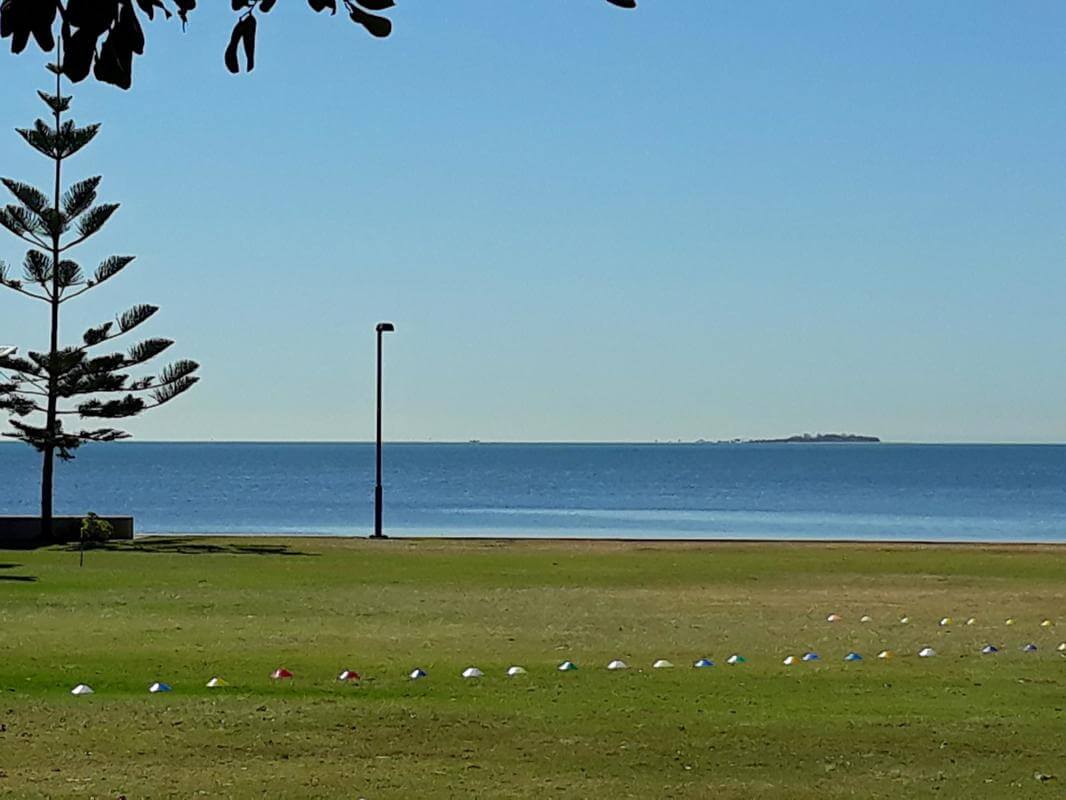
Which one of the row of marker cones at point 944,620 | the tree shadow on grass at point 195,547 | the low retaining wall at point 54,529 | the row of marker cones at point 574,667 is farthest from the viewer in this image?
the low retaining wall at point 54,529

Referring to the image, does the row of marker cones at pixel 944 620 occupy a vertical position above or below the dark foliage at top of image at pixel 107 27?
below

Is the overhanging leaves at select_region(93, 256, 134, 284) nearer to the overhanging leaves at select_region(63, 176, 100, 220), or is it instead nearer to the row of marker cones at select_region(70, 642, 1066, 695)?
the overhanging leaves at select_region(63, 176, 100, 220)

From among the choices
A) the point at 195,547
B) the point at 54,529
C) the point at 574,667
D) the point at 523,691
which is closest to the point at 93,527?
the point at 195,547

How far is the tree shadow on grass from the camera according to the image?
31.3 meters

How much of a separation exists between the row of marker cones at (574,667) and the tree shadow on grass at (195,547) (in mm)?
16959

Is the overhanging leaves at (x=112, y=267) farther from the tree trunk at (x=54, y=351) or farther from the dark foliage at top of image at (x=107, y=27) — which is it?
the dark foliage at top of image at (x=107, y=27)

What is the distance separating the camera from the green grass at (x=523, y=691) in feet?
31.8

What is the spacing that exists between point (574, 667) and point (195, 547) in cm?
1987

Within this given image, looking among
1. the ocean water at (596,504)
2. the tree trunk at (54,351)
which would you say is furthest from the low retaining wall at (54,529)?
the ocean water at (596,504)

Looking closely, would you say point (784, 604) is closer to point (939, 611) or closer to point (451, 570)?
point (939, 611)

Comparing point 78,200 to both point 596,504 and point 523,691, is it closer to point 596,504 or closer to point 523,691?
point 523,691

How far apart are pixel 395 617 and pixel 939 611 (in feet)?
20.0

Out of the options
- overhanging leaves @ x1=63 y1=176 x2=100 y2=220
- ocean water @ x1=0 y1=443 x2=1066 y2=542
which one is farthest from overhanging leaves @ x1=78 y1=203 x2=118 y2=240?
ocean water @ x1=0 y1=443 x2=1066 y2=542

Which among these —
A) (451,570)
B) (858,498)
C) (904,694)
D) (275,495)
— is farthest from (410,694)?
(275,495)
